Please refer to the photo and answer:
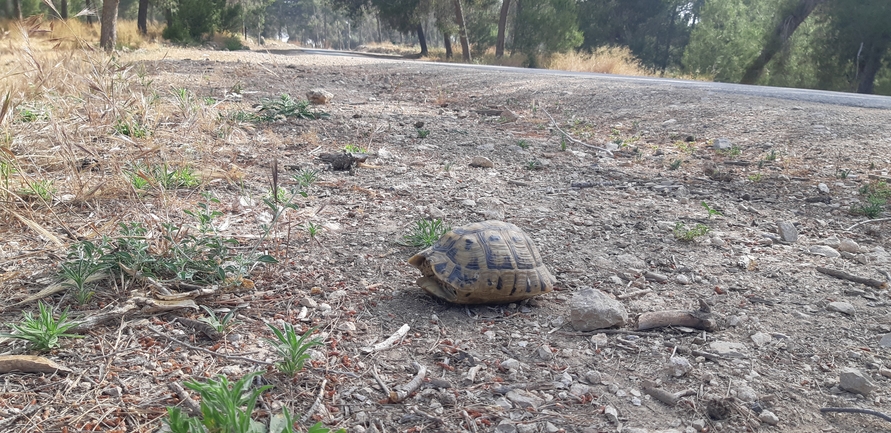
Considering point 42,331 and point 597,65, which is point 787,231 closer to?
point 42,331

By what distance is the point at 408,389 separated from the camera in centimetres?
231

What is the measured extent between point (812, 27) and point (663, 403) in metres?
30.7

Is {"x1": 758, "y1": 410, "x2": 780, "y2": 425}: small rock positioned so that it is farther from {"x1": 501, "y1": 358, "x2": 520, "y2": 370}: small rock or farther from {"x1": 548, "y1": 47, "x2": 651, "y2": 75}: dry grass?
{"x1": 548, "y1": 47, "x2": 651, "y2": 75}: dry grass

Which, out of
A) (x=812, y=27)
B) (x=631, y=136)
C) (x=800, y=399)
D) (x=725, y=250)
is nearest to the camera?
(x=800, y=399)

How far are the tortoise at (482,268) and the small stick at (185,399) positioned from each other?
1.31 metres

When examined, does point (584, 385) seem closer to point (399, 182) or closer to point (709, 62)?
point (399, 182)

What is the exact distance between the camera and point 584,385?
2.42 meters

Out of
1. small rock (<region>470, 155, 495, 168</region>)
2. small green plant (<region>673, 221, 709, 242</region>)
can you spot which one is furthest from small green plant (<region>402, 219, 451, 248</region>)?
small rock (<region>470, 155, 495, 168</region>)

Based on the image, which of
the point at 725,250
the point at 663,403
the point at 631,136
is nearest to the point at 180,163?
the point at 663,403

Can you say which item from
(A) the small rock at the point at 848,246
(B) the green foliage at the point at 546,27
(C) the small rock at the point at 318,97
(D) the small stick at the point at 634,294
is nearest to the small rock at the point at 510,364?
(D) the small stick at the point at 634,294

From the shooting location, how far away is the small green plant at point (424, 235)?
11.8 ft

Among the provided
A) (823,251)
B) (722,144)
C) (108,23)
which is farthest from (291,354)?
(108,23)

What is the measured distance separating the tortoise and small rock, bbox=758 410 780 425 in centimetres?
118

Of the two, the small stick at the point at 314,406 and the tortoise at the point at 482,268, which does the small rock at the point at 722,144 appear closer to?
the tortoise at the point at 482,268
